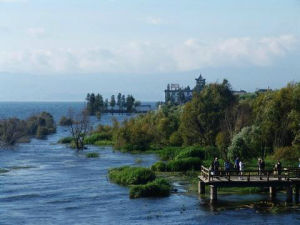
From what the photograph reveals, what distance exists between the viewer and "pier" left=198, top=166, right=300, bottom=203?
168 feet

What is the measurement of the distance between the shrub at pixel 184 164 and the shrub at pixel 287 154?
9672 mm

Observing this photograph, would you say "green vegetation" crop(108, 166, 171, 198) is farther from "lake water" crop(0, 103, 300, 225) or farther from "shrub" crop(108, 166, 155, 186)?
"lake water" crop(0, 103, 300, 225)

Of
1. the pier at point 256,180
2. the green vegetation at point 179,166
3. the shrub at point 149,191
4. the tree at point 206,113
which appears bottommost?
the shrub at point 149,191

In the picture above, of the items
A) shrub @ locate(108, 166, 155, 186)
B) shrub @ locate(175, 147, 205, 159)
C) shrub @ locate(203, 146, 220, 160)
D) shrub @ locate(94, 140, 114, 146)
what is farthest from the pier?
shrub @ locate(94, 140, 114, 146)

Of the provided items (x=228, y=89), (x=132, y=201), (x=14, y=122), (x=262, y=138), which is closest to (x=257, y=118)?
(x=262, y=138)

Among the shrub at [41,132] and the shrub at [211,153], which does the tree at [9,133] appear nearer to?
the shrub at [41,132]

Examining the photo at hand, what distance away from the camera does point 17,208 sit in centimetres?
5128

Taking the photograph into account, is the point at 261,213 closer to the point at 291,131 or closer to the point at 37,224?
the point at 37,224

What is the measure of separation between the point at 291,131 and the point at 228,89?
26133 millimetres

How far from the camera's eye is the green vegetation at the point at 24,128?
116 m

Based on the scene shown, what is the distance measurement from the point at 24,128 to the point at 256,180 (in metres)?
94.0

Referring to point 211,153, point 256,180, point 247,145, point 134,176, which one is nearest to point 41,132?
point 211,153

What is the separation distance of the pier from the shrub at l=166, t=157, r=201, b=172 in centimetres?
1735

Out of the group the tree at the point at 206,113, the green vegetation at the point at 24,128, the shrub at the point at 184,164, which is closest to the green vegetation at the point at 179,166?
the shrub at the point at 184,164
